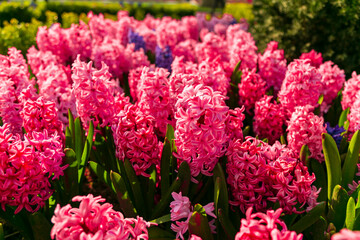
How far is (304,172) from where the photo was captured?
2156 mm

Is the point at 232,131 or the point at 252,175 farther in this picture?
the point at 232,131

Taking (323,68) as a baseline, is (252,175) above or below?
below

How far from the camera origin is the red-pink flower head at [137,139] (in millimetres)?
2354

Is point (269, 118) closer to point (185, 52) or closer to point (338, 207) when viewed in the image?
point (338, 207)

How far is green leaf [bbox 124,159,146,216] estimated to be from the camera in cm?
243

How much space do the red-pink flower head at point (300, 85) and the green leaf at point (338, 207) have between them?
1.11 meters

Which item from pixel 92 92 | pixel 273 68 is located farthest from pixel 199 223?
pixel 273 68

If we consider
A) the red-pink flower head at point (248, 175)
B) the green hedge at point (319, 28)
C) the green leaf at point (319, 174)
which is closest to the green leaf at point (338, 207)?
the green leaf at point (319, 174)

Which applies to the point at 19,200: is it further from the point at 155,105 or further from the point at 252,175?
the point at 252,175

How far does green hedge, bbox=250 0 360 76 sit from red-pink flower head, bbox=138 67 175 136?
12.5 ft

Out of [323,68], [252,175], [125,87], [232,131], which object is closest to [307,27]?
[323,68]

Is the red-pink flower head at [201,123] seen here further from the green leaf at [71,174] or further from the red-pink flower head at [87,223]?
the green leaf at [71,174]

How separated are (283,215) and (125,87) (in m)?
3.13

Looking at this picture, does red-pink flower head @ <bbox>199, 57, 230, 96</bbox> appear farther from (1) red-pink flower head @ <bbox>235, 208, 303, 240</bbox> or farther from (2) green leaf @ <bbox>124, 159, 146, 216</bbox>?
(1) red-pink flower head @ <bbox>235, 208, 303, 240</bbox>
